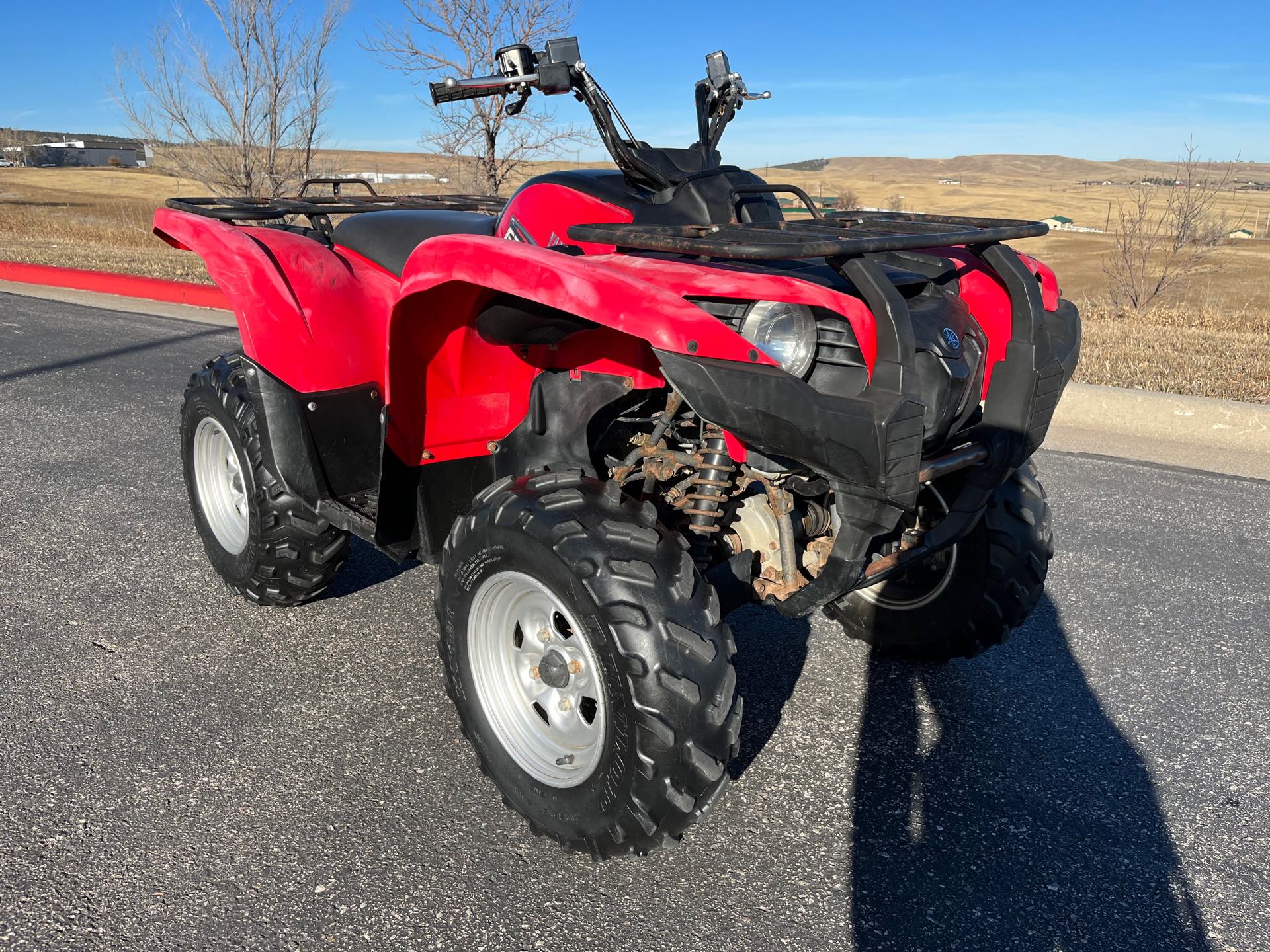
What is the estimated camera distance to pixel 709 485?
255 centimetres

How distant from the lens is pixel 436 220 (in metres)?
3.40

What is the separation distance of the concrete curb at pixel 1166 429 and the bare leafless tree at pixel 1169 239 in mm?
6965

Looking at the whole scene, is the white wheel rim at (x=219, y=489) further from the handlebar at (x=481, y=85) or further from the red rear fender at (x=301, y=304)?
the handlebar at (x=481, y=85)

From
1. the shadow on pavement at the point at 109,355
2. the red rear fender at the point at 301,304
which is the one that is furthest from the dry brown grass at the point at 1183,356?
the shadow on pavement at the point at 109,355

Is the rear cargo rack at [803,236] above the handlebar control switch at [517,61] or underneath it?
underneath

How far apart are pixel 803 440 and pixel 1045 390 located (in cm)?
85

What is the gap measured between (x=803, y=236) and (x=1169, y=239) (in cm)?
1419

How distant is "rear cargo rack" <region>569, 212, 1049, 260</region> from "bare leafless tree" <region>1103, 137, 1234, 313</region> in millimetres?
11469

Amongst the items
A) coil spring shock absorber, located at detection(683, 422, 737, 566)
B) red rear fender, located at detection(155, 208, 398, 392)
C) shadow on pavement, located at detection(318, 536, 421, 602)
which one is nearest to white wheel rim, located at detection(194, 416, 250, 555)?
shadow on pavement, located at detection(318, 536, 421, 602)

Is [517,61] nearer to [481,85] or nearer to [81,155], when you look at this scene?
[481,85]

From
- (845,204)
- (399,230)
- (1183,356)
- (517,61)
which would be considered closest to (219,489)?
(399,230)

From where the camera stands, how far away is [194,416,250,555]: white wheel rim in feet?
12.8

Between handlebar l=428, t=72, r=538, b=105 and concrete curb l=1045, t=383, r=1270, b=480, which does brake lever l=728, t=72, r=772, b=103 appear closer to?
handlebar l=428, t=72, r=538, b=105

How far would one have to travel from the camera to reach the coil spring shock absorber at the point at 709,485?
8.26 ft
